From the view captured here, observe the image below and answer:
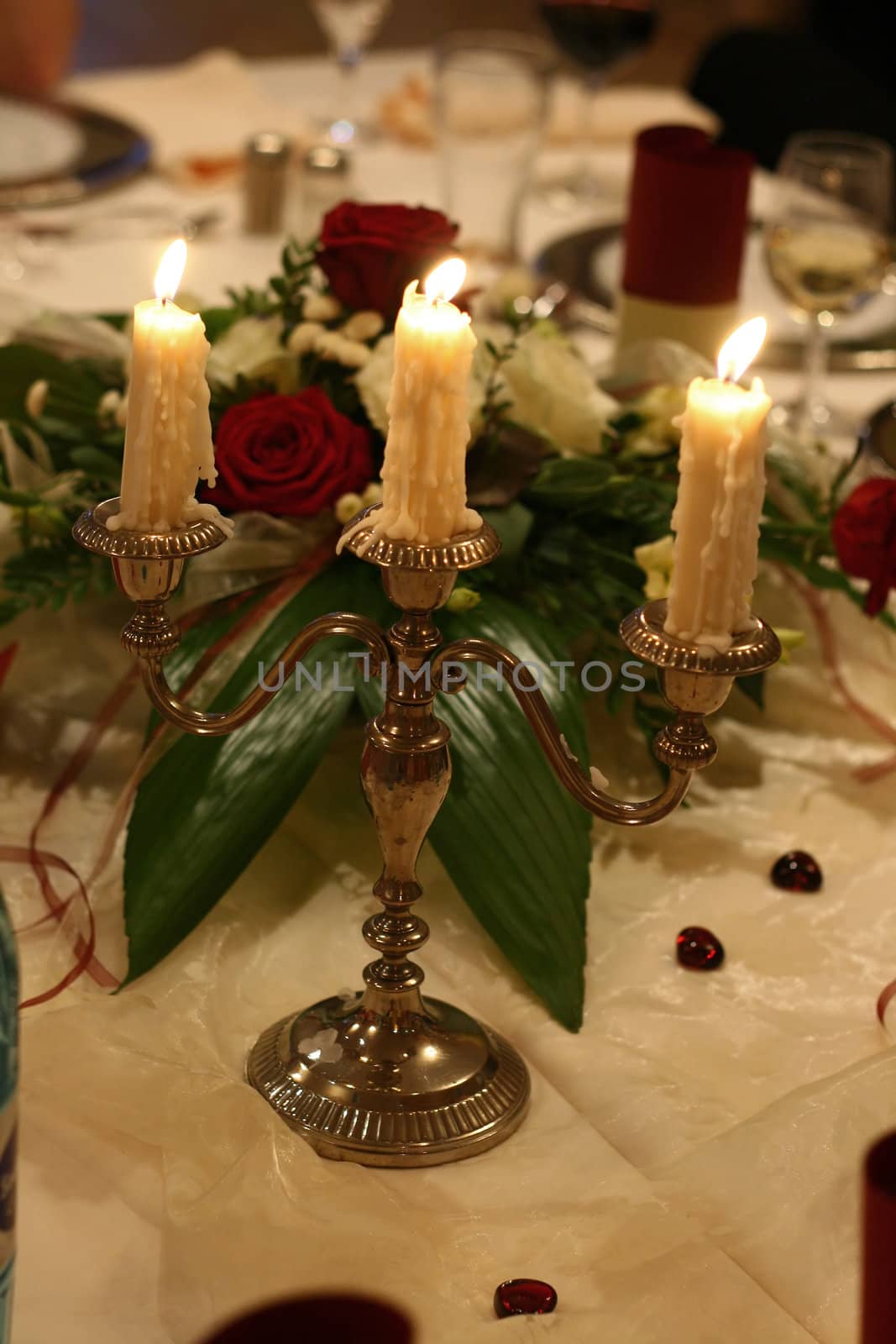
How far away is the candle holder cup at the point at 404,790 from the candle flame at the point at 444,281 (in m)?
0.08

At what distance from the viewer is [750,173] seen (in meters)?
1.20

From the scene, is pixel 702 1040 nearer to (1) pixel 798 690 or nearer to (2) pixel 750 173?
(1) pixel 798 690

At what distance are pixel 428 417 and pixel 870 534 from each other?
0.40 m

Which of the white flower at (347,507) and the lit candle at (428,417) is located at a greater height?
the lit candle at (428,417)

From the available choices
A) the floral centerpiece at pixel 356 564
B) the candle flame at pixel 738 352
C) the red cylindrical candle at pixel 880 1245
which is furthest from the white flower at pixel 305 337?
the red cylindrical candle at pixel 880 1245

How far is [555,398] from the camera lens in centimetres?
98

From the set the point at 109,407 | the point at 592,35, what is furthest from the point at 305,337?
the point at 592,35

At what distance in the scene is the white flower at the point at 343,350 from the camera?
0.93 meters

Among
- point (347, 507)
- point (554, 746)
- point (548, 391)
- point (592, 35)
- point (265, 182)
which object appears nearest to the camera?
point (554, 746)

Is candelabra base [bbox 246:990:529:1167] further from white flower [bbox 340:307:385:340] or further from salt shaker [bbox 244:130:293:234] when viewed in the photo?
salt shaker [bbox 244:130:293:234]

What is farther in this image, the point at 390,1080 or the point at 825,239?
the point at 825,239

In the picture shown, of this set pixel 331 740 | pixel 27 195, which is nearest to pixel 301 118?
pixel 27 195

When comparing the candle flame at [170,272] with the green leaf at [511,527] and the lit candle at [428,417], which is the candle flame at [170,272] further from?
the green leaf at [511,527]

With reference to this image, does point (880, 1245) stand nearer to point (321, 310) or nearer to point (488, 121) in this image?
point (321, 310)
